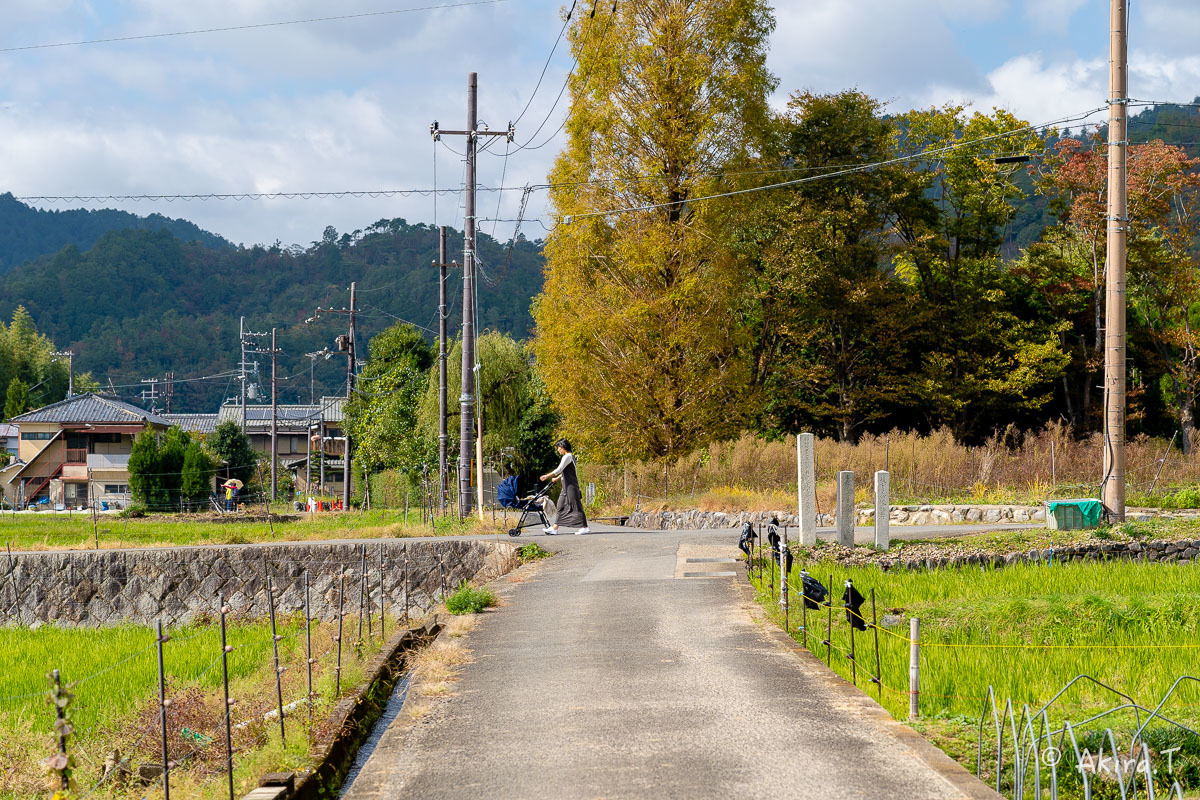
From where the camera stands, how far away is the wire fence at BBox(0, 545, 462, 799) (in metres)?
6.87

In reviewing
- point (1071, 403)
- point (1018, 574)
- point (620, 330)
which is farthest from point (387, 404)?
point (1018, 574)

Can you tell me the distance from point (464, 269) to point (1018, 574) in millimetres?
14744

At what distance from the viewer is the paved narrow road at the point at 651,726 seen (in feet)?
19.8

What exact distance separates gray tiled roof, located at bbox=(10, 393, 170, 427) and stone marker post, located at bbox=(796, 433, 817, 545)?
4682 centimetres

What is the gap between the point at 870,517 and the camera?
21891 millimetres

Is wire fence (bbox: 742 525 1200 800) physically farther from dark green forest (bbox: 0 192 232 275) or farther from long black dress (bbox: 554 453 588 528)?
dark green forest (bbox: 0 192 232 275)

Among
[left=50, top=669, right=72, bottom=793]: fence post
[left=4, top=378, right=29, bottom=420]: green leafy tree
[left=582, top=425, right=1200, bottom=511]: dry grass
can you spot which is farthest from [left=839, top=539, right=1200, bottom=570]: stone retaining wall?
[left=4, top=378, right=29, bottom=420]: green leafy tree

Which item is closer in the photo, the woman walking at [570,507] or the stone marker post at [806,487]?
the stone marker post at [806,487]

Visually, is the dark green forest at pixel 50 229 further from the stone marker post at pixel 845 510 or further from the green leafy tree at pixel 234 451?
the stone marker post at pixel 845 510

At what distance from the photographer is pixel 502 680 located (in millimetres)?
8867

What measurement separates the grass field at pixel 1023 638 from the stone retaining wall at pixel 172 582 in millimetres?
8938

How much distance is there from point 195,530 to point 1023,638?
24.2m

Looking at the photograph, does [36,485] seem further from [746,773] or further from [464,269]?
[746,773]

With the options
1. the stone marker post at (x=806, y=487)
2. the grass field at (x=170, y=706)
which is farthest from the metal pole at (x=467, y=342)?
the stone marker post at (x=806, y=487)
